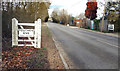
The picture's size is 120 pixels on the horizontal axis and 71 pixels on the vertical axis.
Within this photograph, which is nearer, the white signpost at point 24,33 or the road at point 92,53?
the road at point 92,53

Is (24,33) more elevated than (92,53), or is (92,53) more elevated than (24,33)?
(24,33)

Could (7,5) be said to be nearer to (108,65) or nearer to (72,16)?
(108,65)

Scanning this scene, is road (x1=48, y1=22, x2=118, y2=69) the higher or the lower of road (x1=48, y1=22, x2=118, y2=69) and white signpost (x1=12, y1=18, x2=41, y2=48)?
the lower

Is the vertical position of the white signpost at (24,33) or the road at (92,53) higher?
the white signpost at (24,33)

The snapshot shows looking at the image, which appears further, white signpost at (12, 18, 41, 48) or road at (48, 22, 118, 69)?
white signpost at (12, 18, 41, 48)

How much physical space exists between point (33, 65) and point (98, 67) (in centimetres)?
256

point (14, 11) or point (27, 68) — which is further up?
point (14, 11)

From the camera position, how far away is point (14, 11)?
9.92 m

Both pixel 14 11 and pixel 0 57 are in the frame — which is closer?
pixel 0 57

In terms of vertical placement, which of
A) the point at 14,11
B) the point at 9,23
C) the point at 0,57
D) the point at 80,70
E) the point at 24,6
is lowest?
the point at 80,70

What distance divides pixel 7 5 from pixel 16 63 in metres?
5.65

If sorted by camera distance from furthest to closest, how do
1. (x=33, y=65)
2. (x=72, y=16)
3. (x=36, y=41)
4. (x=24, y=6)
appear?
(x=72, y=16) → (x=24, y=6) → (x=36, y=41) → (x=33, y=65)

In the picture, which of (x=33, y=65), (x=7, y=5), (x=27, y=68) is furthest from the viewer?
(x=7, y=5)

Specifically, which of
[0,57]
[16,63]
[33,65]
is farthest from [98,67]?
[0,57]
